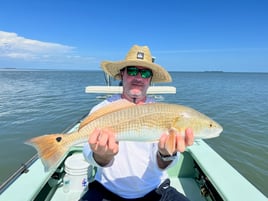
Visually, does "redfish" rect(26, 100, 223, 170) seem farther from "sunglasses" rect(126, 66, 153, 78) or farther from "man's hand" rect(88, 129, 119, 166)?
"sunglasses" rect(126, 66, 153, 78)

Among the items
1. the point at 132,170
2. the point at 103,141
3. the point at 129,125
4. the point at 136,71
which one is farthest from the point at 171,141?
the point at 136,71

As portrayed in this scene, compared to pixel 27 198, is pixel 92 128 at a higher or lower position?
higher

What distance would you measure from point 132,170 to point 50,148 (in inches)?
34.4

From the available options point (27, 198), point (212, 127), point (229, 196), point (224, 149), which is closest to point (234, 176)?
point (229, 196)

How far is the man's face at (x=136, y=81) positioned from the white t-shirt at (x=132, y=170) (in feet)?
1.80

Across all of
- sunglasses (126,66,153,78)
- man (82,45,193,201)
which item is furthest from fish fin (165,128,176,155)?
→ sunglasses (126,66,153,78)

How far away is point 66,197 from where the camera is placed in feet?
10.1

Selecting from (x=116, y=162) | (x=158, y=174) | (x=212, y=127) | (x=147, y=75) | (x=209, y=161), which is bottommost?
(x=209, y=161)

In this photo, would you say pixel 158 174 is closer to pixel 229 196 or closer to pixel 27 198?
pixel 229 196

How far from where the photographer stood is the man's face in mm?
2332

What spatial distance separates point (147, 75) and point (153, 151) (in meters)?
0.82

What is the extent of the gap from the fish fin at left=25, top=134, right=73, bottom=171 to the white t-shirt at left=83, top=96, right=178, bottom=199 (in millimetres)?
550

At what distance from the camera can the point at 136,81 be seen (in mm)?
2330

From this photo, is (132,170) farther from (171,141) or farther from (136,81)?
(136,81)
